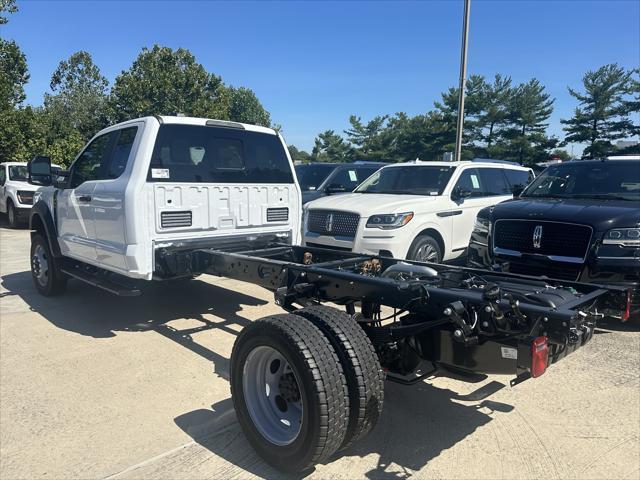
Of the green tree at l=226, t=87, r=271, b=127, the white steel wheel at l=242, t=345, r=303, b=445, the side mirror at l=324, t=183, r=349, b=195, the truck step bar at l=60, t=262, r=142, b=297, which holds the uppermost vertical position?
the green tree at l=226, t=87, r=271, b=127

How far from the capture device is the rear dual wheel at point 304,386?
2.73 meters

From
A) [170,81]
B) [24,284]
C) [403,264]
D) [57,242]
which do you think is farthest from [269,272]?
[170,81]

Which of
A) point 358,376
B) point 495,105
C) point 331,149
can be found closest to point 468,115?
point 495,105

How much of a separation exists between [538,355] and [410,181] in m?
6.18

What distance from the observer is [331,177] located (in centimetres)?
1204

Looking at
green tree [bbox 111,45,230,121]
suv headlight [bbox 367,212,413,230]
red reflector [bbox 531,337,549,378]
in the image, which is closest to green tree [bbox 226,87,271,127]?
green tree [bbox 111,45,230,121]

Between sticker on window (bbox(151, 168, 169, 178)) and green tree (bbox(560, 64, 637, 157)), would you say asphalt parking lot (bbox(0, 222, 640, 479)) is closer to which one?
sticker on window (bbox(151, 168, 169, 178))

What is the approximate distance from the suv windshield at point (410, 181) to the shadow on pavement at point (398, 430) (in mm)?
4580

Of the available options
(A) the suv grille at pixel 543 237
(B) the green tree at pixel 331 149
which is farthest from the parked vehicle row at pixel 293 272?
(B) the green tree at pixel 331 149

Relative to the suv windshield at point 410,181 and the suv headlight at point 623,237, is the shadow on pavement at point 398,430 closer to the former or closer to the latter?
the suv headlight at point 623,237

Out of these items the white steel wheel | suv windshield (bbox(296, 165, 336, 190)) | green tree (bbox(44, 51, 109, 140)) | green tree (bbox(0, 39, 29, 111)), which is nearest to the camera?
the white steel wheel

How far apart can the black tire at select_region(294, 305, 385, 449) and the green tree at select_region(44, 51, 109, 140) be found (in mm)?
52114

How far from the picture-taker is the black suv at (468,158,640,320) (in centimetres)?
518

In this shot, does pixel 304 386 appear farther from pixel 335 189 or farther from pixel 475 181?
pixel 335 189
